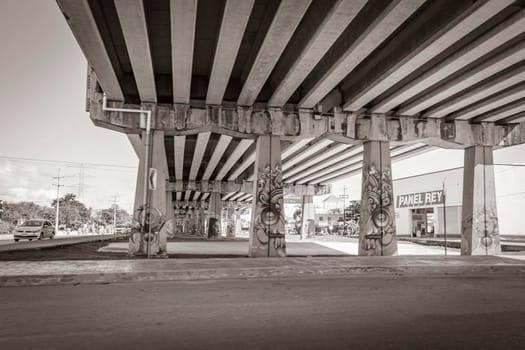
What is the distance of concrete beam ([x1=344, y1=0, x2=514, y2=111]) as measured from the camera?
10414 millimetres

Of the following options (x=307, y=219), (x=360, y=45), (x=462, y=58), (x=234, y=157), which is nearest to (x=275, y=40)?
(x=360, y=45)

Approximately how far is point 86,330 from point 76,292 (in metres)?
3.59

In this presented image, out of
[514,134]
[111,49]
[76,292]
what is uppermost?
[111,49]

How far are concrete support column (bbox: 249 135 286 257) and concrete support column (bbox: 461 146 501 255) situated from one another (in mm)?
8864

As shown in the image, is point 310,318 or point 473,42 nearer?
point 310,318

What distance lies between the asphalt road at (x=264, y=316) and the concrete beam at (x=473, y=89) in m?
7.03

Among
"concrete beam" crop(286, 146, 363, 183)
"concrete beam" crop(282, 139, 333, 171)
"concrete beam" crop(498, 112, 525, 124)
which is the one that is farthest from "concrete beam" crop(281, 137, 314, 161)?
"concrete beam" crop(498, 112, 525, 124)

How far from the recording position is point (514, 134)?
67.9ft

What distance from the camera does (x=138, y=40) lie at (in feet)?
40.5

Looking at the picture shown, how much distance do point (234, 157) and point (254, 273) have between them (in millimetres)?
20814

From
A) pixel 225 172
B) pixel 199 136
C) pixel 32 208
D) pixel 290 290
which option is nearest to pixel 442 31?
pixel 290 290

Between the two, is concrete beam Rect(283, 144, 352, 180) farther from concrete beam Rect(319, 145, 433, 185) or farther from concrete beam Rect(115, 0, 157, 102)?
concrete beam Rect(115, 0, 157, 102)

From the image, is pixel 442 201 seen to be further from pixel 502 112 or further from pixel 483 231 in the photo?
pixel 502 112

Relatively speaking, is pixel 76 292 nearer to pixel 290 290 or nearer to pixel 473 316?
pixel 290 290
